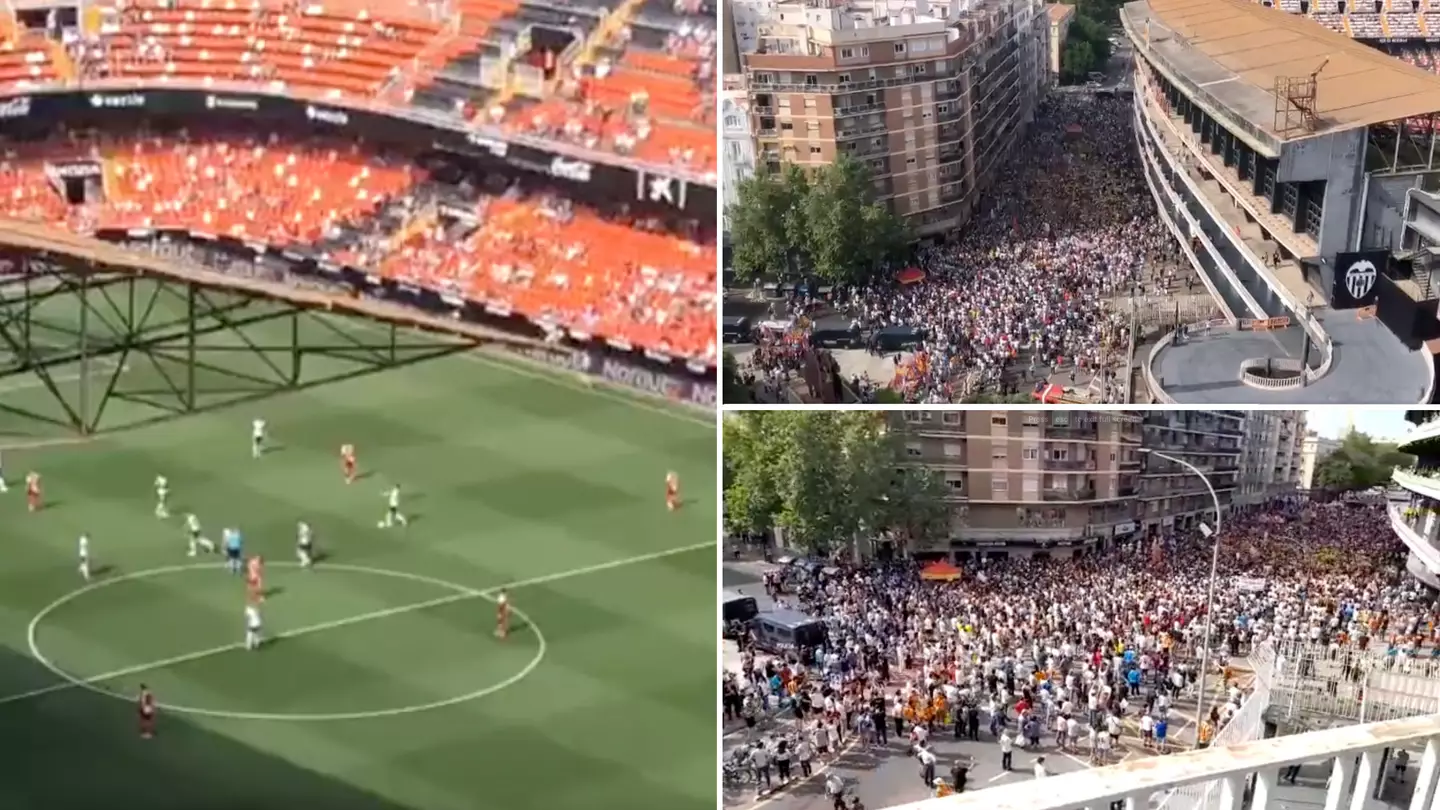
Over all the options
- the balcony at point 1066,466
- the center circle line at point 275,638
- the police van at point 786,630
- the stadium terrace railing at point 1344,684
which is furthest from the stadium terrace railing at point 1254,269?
the center circle line at point 275,638

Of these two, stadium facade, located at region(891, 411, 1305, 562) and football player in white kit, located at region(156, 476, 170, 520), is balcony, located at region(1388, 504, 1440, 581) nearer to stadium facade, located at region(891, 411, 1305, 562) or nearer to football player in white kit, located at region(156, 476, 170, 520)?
stadium facade, located at region(891, 411, 1305, 562)

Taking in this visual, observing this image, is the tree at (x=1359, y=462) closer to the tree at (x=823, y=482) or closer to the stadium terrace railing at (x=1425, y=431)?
the stadium terrace railing at (x=1425, y=431)

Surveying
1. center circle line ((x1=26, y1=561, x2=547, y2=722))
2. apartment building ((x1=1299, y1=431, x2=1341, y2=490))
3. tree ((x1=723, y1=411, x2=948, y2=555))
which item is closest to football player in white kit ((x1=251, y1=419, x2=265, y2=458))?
center circle line ((x1=26, y1=561, x2=547, y2=722))

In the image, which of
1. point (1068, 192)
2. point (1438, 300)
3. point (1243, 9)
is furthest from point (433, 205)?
point (1438, 300)

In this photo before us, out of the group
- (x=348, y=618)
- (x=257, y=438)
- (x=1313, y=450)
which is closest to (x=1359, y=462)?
(x=1313, y=450)

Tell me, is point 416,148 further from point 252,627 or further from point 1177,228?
point 1177,228
